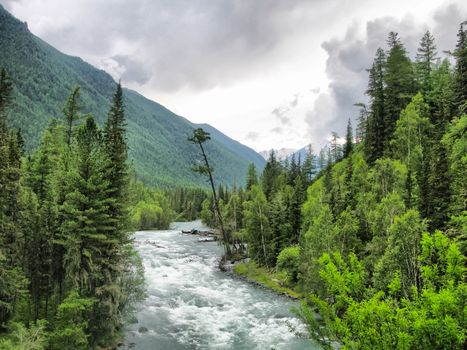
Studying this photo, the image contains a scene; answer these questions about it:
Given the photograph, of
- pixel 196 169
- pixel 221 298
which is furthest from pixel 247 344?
pixel 196 169

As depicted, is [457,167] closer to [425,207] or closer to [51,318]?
[425,207]

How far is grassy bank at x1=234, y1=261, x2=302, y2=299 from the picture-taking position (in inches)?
1903

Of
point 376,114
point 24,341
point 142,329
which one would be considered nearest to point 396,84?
point 376,114

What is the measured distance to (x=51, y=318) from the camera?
26.9 m

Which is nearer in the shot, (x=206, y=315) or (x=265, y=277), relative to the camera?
(x=206, y=315)

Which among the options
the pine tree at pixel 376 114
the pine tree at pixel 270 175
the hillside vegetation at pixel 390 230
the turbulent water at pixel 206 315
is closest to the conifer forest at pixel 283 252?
the hillside vegetation at pixel 390 230

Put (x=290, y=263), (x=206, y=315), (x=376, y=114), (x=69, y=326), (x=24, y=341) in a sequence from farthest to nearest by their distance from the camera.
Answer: (x=376, y=114), (x=290, y=263), (x=206, y=315), (x=69, y=326), (x=24, y=341)

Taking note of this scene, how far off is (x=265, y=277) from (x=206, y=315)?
17124mm

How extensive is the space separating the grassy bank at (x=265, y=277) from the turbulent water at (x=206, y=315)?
1.66 m

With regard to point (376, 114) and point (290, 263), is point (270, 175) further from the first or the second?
point (290, 263)

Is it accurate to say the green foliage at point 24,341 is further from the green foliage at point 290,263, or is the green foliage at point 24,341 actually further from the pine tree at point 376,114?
the pine tree at point 376,114

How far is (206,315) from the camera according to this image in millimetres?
39406

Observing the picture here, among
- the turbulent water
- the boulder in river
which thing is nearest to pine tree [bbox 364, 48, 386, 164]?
the turbulent water

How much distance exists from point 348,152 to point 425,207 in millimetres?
52042
